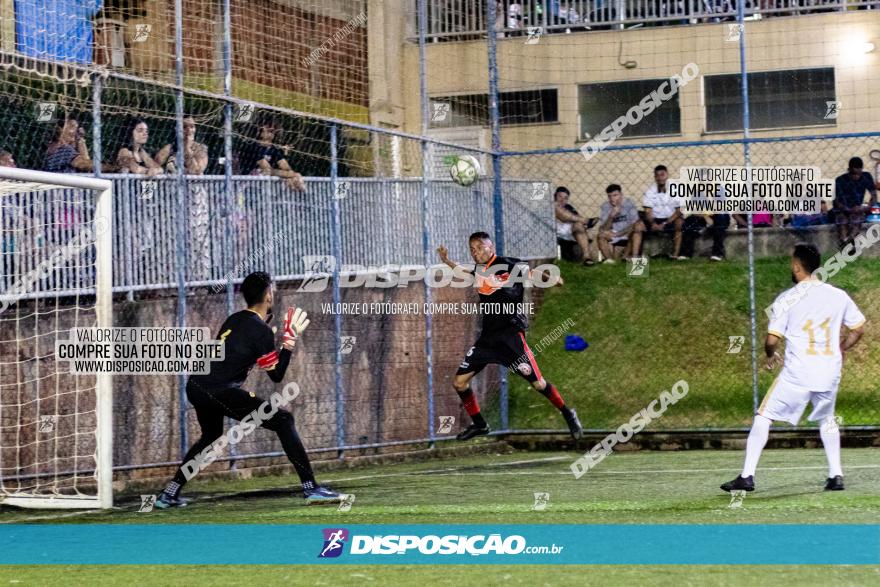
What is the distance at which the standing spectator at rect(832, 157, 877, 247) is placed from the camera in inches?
774

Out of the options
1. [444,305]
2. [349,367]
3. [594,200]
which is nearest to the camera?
[349,367]

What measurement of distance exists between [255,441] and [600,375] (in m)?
6.39

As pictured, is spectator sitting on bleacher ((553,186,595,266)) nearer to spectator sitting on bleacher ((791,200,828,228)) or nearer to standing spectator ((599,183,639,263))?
standing spectator ((599,183,639,263))

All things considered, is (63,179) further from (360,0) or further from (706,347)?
(706,347)

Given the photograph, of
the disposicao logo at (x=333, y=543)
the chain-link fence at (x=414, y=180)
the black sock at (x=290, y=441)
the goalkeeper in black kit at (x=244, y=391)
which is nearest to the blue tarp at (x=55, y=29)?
the chain-link fence at (x=414, y=180)

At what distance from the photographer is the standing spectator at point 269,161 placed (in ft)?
50.0

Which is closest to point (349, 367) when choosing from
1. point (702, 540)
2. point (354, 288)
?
point (354, 288)

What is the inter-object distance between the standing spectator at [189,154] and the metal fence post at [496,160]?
477 centimetres

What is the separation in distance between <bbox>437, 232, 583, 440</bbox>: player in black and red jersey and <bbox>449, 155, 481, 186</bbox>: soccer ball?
2.14m

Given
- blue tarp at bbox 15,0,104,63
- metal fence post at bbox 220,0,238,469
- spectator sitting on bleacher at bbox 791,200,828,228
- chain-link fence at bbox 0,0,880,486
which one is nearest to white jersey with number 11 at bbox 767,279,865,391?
chain-link fence at bbox 0,0,880,486

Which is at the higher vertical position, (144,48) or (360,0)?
(360,0)

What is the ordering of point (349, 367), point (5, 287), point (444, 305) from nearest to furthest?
point (5, 287) → point (349, 367) → point (444, 305)

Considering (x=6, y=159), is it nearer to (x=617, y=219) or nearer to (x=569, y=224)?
(x=569, y=224)

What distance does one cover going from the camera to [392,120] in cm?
1958
